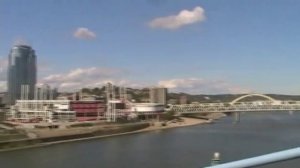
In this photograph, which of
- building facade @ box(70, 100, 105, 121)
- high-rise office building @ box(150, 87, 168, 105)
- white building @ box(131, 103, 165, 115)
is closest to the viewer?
building facade @ box(70, 100, 105, 121)

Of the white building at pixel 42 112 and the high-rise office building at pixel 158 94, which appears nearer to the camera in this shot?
the white building at pixel 42 112

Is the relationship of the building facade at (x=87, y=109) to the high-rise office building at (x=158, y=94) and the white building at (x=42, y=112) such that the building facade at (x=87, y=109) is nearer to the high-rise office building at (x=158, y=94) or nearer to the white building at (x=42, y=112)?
the white building at (x=42, y=112)

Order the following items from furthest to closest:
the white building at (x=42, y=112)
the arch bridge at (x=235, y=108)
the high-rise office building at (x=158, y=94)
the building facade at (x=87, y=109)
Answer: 1. the high-rise office building at (x=158, y=94)
2. the arch bridge at (x=235, y=108)
3. the building facade at (x=87, y=109)
4. the white building at (x=42, y=112)

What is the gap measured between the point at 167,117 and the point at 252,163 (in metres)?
29.7

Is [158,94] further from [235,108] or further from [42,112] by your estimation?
[42,112]

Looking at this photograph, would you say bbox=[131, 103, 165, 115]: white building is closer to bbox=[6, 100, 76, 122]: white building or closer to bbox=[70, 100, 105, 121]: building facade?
bbox=[70, 100, 105, 121]: building facade

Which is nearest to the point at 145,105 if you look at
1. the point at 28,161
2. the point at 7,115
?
the point at 7,115

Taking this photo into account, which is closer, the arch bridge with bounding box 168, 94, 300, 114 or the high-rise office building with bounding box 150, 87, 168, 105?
the arch bridge with bounding box 168, 94, 300, 114

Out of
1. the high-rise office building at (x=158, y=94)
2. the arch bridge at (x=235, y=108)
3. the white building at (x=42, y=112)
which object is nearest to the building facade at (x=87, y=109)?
the white building at (x=42, y=112)

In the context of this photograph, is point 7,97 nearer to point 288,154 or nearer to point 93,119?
point 93,119

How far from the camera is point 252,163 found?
81 cm

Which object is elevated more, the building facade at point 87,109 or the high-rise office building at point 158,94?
the high-rise office building at point 158,94

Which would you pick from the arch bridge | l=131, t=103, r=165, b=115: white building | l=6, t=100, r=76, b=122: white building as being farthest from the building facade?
the arch bridge

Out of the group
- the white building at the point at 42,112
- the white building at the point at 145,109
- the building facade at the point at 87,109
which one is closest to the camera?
the white building at the point at 42,112
